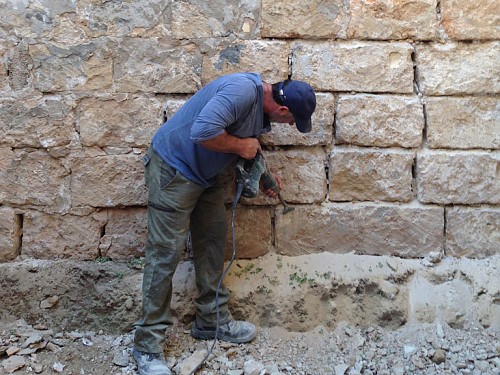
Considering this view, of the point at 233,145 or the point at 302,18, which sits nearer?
the point at 233,145

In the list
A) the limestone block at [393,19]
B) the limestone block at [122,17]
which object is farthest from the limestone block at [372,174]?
the limestone block at [122,17]

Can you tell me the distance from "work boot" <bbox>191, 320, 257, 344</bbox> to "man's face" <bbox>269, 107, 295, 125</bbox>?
1274 millimetres

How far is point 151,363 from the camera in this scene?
2.97 metres

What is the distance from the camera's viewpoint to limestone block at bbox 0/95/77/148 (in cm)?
336

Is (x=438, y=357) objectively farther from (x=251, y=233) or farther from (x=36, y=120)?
(x=36, y=120)

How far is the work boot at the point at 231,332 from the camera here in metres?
3.26

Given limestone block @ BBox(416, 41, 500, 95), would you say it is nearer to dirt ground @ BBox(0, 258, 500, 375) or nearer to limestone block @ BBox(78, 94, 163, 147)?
dirt ground @ BBox(0, 258, 500, 375)

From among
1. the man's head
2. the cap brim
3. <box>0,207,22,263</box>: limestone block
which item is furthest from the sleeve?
<box>0,207,22,263</box>: limestone block

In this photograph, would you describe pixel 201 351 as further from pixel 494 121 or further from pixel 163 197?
pixel 494 121

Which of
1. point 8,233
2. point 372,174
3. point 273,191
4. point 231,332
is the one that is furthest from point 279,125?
point 8,233

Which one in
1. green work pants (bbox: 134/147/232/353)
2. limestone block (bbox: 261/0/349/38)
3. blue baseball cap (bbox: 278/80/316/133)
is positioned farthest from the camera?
limestone block (bbox: 261/0/349/38)

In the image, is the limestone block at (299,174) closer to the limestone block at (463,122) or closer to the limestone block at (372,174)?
the limestone block at (372,174)

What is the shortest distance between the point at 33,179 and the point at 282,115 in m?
1.65

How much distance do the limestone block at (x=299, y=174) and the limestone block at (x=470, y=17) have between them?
3.73 feet
